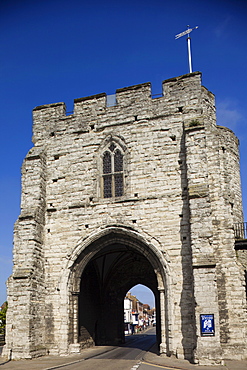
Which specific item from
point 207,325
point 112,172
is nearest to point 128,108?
point 112,172

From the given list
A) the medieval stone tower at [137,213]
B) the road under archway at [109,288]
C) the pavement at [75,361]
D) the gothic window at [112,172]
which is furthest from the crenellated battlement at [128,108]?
the pavement at [75,361]

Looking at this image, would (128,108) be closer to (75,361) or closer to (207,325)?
(207,325)

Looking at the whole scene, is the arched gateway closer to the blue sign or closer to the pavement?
the pavement

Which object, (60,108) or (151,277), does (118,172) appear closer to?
(60,108)

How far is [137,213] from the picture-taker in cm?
1388

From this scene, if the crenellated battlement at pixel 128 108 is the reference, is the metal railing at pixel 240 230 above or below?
below

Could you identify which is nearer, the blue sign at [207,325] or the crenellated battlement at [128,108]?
the blue sign at [207,325]

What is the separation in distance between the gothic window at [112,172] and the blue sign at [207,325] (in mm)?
5476

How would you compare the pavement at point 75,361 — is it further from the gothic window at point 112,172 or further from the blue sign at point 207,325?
the gothic window at point 112,172

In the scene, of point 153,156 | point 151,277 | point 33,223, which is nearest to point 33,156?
point 33,223

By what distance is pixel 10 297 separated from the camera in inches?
547

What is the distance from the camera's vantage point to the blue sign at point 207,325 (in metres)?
11.2

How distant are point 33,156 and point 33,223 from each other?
280cm

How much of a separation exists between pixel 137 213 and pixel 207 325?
4556 millimetres
